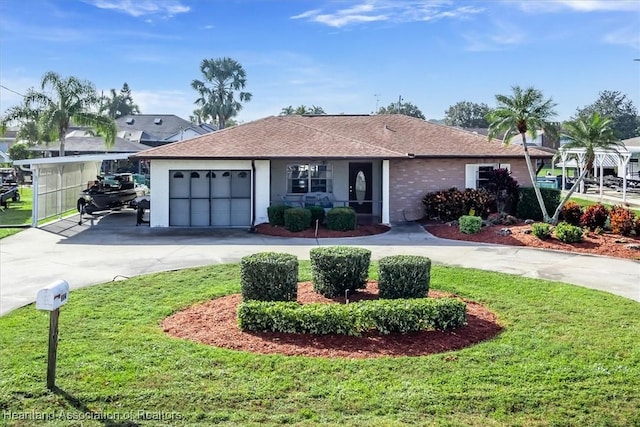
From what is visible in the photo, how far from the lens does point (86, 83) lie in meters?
31.4

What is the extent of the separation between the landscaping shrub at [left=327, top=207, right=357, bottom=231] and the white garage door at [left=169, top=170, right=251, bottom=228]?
3.32 metres

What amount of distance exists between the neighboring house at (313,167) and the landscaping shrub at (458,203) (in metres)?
1.17

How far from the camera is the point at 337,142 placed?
2012cm

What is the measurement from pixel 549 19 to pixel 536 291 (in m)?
9.79

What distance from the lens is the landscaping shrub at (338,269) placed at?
8859 mm

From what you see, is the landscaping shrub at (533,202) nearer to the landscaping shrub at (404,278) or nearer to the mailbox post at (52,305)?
the landscaping shrub at (404,278)

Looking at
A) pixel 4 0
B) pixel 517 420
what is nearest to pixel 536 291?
pixel 517 420

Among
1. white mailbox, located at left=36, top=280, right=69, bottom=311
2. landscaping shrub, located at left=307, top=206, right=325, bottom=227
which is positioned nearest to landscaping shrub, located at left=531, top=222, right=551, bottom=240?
landscaping shrub, located at left=307, top=206, right=325, bottom=227

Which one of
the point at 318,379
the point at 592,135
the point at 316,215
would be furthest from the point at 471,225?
the point at 318,379

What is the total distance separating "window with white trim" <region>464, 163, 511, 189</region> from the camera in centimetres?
2111

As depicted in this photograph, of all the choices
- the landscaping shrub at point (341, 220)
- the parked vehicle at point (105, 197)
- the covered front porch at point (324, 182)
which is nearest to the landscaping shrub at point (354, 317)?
the landscaping shrub at point (341, 220)

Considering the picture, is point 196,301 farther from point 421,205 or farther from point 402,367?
point 421,205

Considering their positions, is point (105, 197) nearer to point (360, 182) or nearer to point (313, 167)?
point (313, 167)

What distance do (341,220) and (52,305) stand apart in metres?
12.7
